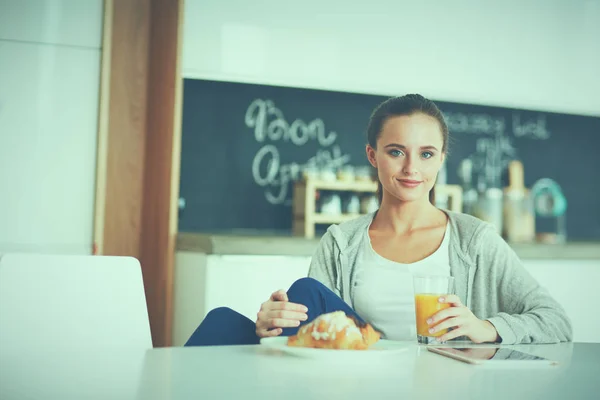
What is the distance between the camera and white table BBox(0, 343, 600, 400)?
809 mm

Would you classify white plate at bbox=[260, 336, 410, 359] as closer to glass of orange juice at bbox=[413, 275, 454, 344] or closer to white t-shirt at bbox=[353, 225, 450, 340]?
glass of orange juice at bbox=[413, 275, 454, 344]

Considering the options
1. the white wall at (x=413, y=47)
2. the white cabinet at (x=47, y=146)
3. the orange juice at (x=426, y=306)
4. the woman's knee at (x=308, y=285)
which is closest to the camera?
the orange juice at (x=426, y=306)

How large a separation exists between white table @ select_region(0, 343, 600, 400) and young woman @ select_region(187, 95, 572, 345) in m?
0.33

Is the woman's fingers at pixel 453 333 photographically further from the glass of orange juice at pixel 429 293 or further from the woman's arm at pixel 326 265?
the woman's arm at pixel 326 265

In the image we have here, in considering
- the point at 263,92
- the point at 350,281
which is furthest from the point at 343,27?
the point at 350,281

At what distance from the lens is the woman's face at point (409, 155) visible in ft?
5.62

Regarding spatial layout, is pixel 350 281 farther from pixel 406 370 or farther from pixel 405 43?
pixel 405 43

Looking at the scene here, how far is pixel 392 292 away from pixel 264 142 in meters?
1.87

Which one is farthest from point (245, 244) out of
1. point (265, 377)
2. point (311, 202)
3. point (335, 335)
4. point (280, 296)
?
point (265, 377)

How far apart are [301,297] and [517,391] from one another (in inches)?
25.4

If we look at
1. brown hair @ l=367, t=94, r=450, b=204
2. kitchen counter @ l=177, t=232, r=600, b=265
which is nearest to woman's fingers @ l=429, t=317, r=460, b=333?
brown hair @ l=367, t=94, r=450, b=204

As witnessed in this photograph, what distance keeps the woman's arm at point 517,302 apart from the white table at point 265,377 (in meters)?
0.23

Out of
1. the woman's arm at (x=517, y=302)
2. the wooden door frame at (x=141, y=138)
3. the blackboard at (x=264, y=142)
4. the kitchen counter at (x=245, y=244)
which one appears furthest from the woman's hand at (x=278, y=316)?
the blackboard at (x=264, y=142)

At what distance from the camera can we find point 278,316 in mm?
1299
